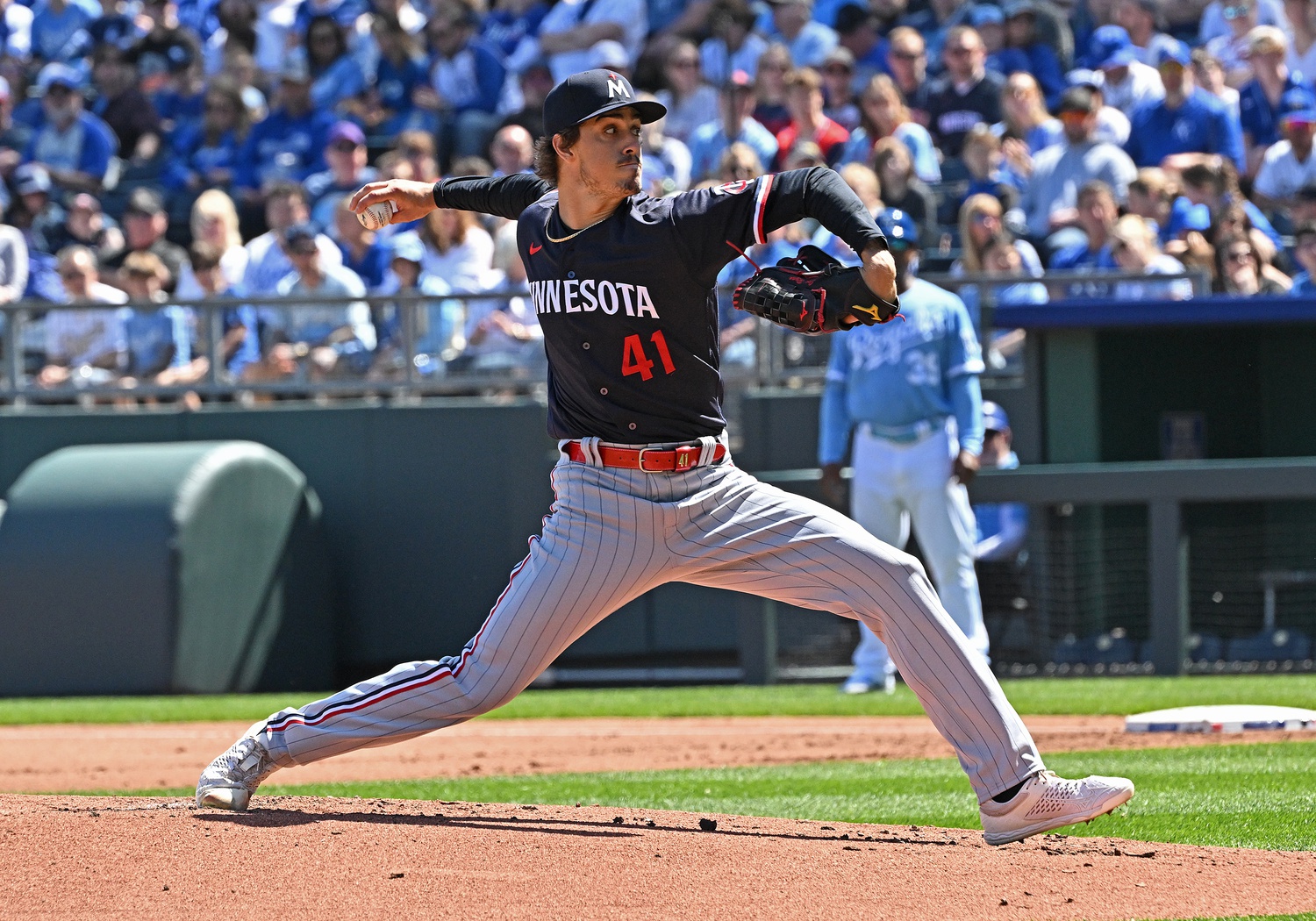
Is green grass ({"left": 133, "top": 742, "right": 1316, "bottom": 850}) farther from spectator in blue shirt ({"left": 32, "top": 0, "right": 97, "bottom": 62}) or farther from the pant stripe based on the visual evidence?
spectator in blue shirt ({"left": 32, "top": 0, "right": 97, "bottom": 62})

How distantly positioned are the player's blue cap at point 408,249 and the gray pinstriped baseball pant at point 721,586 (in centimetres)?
737

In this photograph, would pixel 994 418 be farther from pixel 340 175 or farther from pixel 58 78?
pixel 58 78

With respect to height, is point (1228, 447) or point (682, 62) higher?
point (682, 62)

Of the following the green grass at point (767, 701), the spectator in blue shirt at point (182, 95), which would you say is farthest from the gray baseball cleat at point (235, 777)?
the spectator in blue shirt at point (182, 95)

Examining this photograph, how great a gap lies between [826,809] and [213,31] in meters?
14.3

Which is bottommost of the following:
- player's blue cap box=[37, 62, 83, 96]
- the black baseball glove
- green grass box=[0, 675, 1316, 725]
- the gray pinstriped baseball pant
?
green grass box=[0, 675, 1316, 725]

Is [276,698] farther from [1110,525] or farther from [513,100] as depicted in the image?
[513,100]

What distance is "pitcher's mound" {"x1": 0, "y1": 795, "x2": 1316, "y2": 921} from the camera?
3867mm

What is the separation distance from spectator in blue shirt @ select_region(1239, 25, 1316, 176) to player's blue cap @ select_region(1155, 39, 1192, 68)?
0.45 m

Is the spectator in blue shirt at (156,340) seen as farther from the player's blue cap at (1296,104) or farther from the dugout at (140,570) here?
the player's blue cap at (1296,104)

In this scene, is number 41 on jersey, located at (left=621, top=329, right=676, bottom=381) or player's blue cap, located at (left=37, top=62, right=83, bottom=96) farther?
player's blue cap, located at (left=37, top=62, right=83, bottom=96)

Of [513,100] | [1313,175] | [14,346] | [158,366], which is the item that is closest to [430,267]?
[158,366]

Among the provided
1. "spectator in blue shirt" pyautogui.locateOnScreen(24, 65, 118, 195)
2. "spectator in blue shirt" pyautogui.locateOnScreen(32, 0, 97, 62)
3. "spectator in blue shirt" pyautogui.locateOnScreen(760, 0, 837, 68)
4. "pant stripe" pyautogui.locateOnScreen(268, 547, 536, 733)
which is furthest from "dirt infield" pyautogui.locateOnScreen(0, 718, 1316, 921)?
"spectator in blue shirt" pyautogui.locateOnScreen(32, 0, 97, 62)

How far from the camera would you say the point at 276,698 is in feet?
32.9
